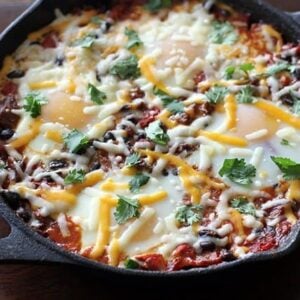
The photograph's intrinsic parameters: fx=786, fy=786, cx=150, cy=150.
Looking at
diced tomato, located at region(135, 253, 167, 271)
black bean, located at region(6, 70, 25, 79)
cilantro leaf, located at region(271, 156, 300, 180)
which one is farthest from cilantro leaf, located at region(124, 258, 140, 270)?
black bean, located at region(6, 70, 25, 79)

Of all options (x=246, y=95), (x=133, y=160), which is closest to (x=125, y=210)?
(x=133, y=160)

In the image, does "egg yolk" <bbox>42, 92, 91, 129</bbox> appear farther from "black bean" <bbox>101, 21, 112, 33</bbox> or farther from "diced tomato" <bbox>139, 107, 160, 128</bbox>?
"black bean" <bbox>101, 21, 112, 33</bbox>

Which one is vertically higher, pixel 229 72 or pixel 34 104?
pixel 34 104

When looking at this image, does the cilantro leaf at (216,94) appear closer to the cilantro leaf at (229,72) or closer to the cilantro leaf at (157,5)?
the cilantro leaf at (229,72)

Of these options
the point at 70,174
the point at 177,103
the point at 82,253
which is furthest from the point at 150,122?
the point at 82,253

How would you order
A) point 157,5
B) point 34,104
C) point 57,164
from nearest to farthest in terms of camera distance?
1. point 57,164
2. point 34,104
3. point 157,5

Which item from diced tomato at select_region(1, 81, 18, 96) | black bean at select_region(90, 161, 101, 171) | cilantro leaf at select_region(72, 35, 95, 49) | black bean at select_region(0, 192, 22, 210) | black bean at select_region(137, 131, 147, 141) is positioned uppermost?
diced tomato at select_region(1, 81, 18, 96)

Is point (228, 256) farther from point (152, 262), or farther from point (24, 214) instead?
point (24, 214)
